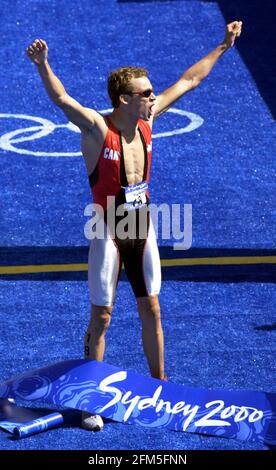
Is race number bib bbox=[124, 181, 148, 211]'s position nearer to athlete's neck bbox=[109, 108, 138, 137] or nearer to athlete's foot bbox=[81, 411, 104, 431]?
athlete's neck bbox=[109, 108, 138, 137]

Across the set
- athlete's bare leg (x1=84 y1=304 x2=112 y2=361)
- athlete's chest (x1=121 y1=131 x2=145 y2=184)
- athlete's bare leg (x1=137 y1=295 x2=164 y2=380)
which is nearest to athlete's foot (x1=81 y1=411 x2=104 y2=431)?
athlete's bare leg (x1=84 y1=304 x2=112 y2=361)

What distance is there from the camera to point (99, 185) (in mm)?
8492

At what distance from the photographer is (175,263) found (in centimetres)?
1134

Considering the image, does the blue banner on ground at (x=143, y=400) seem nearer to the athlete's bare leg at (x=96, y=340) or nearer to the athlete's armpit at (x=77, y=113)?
the athlete's bare leg at (x=96, y=340)

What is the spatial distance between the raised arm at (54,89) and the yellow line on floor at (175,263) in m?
3.03

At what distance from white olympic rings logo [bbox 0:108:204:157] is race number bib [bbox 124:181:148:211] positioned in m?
5.05

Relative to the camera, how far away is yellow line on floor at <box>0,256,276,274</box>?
1118cm

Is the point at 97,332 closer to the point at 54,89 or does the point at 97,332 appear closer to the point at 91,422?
the point at 91,422

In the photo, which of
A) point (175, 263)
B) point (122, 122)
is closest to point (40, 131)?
point (175, 263)

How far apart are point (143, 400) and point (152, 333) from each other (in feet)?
1.62

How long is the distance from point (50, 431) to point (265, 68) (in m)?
8.11
